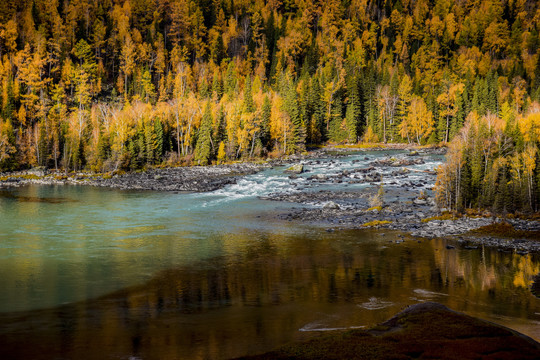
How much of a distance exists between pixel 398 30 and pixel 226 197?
145 metres

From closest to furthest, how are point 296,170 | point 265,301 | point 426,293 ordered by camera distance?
point 265,301
point 426,293
point 296,170

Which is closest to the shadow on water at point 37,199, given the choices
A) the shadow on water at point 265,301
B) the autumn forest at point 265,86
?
the autumn forest at point 265,86

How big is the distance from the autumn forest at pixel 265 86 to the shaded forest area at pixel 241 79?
1.33 feet

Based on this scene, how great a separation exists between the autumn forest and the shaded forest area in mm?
405

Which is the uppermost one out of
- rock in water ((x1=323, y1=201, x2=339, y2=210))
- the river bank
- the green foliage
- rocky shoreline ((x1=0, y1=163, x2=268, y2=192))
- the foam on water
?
the green foliage

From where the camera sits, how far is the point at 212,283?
23.3 metres

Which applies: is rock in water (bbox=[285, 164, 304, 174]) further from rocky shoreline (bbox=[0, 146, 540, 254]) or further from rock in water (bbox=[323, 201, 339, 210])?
rock in water (bbox=[323, 201, 339, 210])

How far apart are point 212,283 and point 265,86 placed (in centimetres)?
10088

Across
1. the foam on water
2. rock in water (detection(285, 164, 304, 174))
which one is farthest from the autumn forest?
the foam on water

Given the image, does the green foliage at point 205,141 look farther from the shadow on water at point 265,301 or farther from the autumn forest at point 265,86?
the shadow on water at point 265,301

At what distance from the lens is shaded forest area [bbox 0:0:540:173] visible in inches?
3041

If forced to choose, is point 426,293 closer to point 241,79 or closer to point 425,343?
point 425,343

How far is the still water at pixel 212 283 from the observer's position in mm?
16688

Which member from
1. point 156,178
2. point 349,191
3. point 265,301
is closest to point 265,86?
point 156,178
